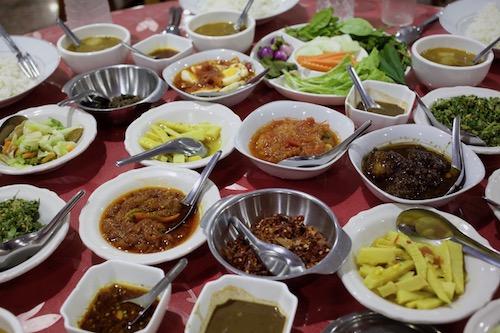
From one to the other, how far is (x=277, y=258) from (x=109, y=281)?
24.2 inches

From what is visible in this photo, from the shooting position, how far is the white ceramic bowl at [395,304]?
151 cm

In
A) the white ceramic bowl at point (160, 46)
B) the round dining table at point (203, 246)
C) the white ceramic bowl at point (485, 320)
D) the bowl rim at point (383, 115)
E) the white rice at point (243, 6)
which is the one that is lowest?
the round dining table at point (203, 246)

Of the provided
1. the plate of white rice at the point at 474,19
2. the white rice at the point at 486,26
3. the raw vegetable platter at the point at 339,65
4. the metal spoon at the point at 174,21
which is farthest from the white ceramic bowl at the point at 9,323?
the white rice at the point at 486,26

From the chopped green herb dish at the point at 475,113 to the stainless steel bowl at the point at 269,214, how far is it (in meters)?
0.91

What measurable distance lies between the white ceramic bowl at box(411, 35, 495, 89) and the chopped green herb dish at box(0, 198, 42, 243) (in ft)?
7.05

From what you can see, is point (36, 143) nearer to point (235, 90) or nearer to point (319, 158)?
point (235, 90)

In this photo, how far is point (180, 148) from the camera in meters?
2.37

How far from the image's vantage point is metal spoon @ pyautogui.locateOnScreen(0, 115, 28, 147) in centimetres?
249

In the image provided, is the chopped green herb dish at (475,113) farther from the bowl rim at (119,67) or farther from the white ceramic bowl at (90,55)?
the white ceramic bowl at (90,55)

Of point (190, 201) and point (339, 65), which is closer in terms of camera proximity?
point (190, 201)

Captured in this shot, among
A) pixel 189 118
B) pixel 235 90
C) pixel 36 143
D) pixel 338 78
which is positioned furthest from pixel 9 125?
pixel 338 78

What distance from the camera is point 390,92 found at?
2631 millimetres

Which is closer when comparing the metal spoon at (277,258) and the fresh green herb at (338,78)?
the metal spoon at (277,258)

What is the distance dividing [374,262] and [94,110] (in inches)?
66.2
